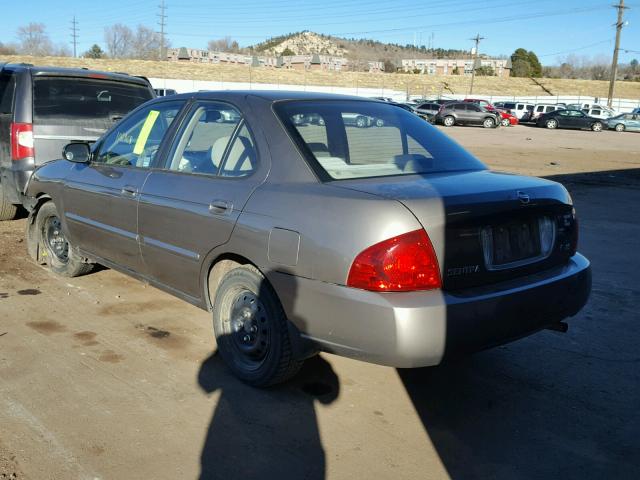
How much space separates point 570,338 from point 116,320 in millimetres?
3480

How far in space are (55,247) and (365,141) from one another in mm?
3480

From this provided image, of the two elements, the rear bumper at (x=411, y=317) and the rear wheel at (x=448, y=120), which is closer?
the rear bumper at (x=411, y=317)

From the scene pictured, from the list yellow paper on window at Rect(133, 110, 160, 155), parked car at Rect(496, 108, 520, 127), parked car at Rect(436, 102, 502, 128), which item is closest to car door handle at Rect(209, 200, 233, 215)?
yellow paper on window at Rect(133, 110, 160, 155)

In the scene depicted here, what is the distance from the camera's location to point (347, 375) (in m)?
4.05

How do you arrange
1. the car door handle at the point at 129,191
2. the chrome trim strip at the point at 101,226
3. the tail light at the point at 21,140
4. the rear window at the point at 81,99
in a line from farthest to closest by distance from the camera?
the rear window at the point at 81,99
the tail light at the point at 21,140
the chrome trim strip at the point at 101,226
the car door handle at the point at 129,191

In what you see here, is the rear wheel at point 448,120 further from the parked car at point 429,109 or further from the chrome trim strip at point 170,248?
the chrome trim strip at point 170,248

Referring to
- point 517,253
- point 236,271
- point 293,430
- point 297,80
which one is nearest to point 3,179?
point 236,271

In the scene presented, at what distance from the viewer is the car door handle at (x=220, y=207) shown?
3.71 m

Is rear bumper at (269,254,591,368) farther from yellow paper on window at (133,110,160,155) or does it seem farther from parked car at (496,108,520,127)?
parked car at (496,108,520,127)

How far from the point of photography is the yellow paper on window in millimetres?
4750

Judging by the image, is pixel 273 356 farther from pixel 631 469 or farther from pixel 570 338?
pixel 570 338

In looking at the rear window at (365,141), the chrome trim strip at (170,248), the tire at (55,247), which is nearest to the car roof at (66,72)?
the tire at (55,247)

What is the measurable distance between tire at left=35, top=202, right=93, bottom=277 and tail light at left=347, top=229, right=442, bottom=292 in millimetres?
3575

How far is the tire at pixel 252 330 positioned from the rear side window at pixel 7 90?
4517 millimetres
